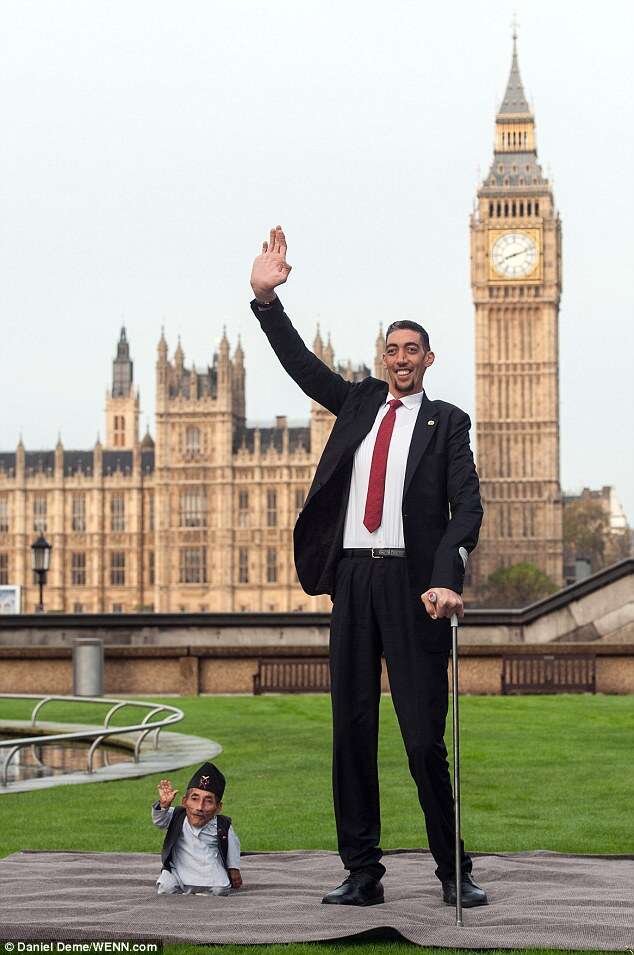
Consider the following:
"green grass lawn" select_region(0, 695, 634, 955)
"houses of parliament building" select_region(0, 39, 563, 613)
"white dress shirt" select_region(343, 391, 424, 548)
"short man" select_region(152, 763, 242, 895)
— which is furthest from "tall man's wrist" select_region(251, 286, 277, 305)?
"houses of parliament building" select_region(0, 39, 563, 613)

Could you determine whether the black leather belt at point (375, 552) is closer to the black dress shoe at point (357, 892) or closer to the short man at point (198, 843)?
the short man at point (198, 843)

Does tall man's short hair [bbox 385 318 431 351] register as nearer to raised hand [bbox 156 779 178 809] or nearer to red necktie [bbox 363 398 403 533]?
red necktie [bbox 363 398 403 533]

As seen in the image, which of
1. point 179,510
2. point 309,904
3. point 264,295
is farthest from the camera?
point 179,510

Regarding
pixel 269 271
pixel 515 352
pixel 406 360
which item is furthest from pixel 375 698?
pixel 515 352

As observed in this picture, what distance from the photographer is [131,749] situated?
36.2 feet

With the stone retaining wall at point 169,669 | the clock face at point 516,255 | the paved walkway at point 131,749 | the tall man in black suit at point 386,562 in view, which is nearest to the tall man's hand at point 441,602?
the tall man in black suit at point 386,562

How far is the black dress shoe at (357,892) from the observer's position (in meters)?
4.73

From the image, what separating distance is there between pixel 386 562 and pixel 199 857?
Result: 1.11 meters

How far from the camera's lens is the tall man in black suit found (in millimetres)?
4777

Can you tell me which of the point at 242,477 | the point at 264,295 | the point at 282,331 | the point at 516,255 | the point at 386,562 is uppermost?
the point at 516,255

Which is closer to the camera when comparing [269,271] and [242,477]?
[269,271]

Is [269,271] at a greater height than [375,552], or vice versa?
[269,271]

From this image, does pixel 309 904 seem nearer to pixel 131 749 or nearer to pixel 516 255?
pixel 131 749

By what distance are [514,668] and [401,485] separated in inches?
426
